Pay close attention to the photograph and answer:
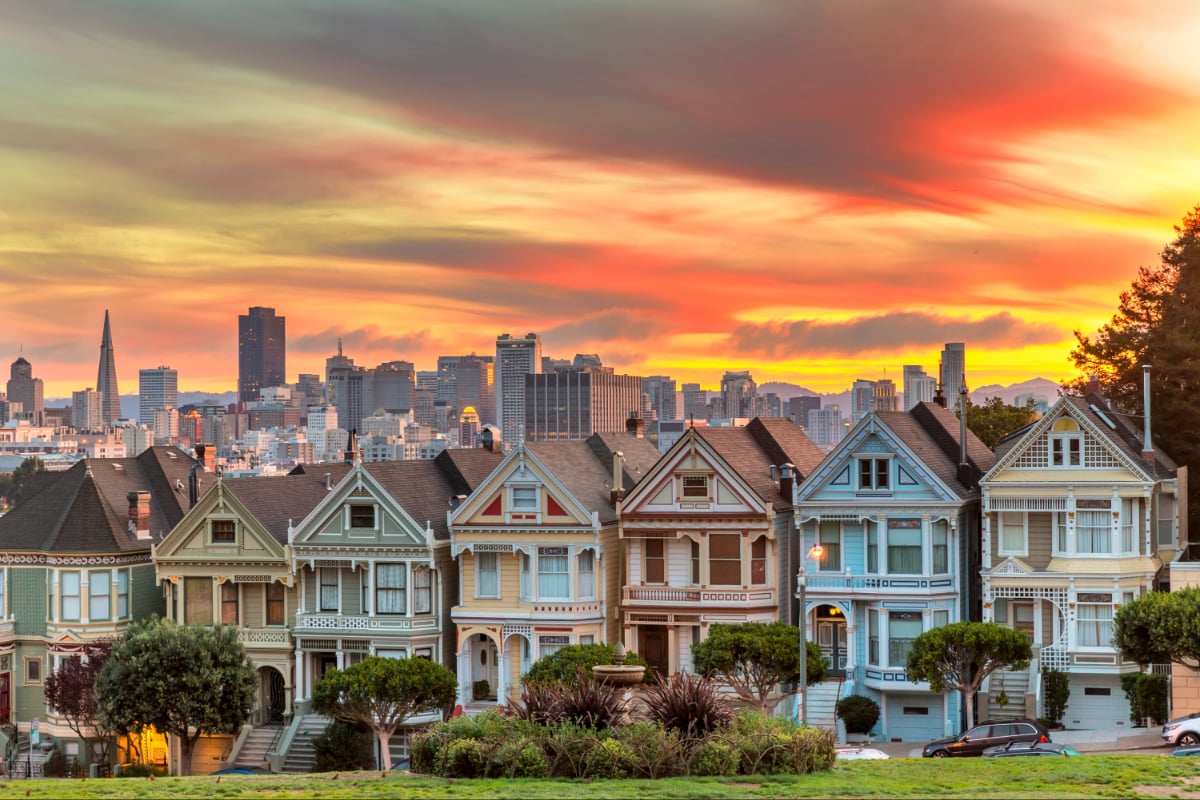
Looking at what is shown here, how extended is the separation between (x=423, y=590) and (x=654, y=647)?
8032 millimetres

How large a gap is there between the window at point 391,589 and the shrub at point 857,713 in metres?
15.0

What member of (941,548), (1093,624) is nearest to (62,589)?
(941,548)

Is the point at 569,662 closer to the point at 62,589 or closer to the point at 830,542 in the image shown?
the point at 830,542

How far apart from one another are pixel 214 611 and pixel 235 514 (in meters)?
3.54

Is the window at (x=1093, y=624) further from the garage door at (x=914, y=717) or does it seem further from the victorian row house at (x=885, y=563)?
the garage door at (x=914, y=717)

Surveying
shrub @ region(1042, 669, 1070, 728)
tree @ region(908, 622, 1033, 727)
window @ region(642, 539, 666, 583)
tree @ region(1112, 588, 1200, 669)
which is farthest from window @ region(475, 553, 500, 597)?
tree @ region(1112, 588, 1200, 669)

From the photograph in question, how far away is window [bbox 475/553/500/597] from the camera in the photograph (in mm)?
58250

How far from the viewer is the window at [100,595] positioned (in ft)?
204

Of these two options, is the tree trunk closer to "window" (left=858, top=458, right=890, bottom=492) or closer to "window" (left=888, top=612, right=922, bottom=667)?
"window" (left=888, top=612, right=922, bottom=667)

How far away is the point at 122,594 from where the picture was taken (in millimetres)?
62656

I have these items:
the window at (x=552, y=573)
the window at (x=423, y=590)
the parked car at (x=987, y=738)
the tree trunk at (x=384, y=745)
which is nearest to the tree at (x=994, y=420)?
the window at (x=552, y=573)

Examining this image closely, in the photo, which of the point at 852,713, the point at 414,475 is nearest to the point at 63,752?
the point at 414,475

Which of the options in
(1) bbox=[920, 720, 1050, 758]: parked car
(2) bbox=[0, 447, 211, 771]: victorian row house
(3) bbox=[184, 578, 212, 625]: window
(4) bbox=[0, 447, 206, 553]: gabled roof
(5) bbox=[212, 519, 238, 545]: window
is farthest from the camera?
(4) bbox=[0, 447, 206, 553]: gabled roof

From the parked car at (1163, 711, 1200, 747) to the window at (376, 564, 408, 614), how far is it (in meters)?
24.9
